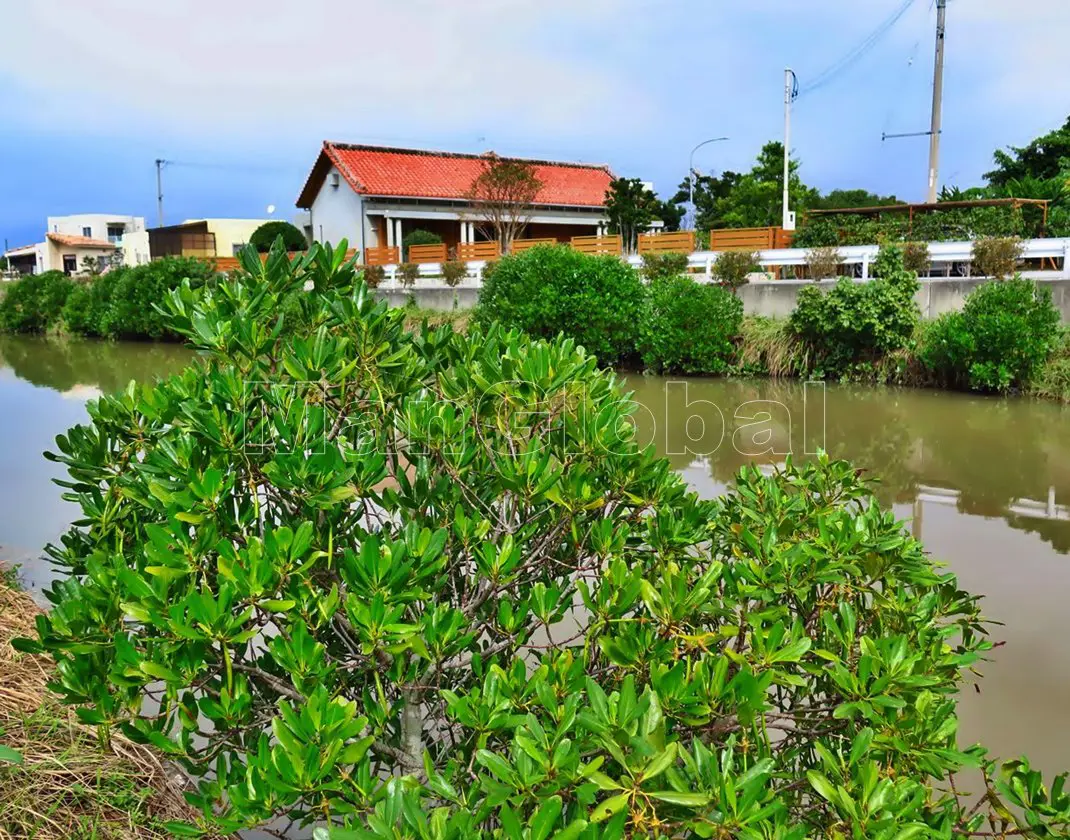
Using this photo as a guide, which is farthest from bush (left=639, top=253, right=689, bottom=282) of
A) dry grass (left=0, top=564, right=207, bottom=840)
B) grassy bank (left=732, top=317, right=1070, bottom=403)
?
dry grass (left=0, top=564, right=207, bottom=840)

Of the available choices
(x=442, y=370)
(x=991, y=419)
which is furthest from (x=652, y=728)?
(x=991, y=419)

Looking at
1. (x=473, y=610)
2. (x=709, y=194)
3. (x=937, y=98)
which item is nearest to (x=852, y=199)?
(x=709, y=194)

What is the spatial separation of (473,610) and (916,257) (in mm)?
14076

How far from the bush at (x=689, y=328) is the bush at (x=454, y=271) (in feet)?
21.4

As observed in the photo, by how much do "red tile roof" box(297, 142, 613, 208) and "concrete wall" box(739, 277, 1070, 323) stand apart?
13.4 m

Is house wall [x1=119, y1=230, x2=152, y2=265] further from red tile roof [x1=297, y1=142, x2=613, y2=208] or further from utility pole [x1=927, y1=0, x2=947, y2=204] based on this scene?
utility pole [x1=927, y1=0, x2=947, y2=204]

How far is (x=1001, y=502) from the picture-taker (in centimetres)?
702

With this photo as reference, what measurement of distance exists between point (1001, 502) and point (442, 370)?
6.23m

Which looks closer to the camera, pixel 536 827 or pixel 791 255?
pixel 536 827

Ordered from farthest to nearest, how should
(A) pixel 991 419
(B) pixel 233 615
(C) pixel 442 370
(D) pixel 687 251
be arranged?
(D) pixel 687 251
(A) pixel 991 419
(C) pixel 442 370
(B) pixel 233 615

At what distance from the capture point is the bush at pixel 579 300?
49.5ft

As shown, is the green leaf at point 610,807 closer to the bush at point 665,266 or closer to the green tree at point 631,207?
the bush at point 665,266

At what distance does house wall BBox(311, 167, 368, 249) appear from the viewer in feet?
92.1

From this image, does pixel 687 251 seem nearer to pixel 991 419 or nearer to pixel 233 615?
pixel 991 419
